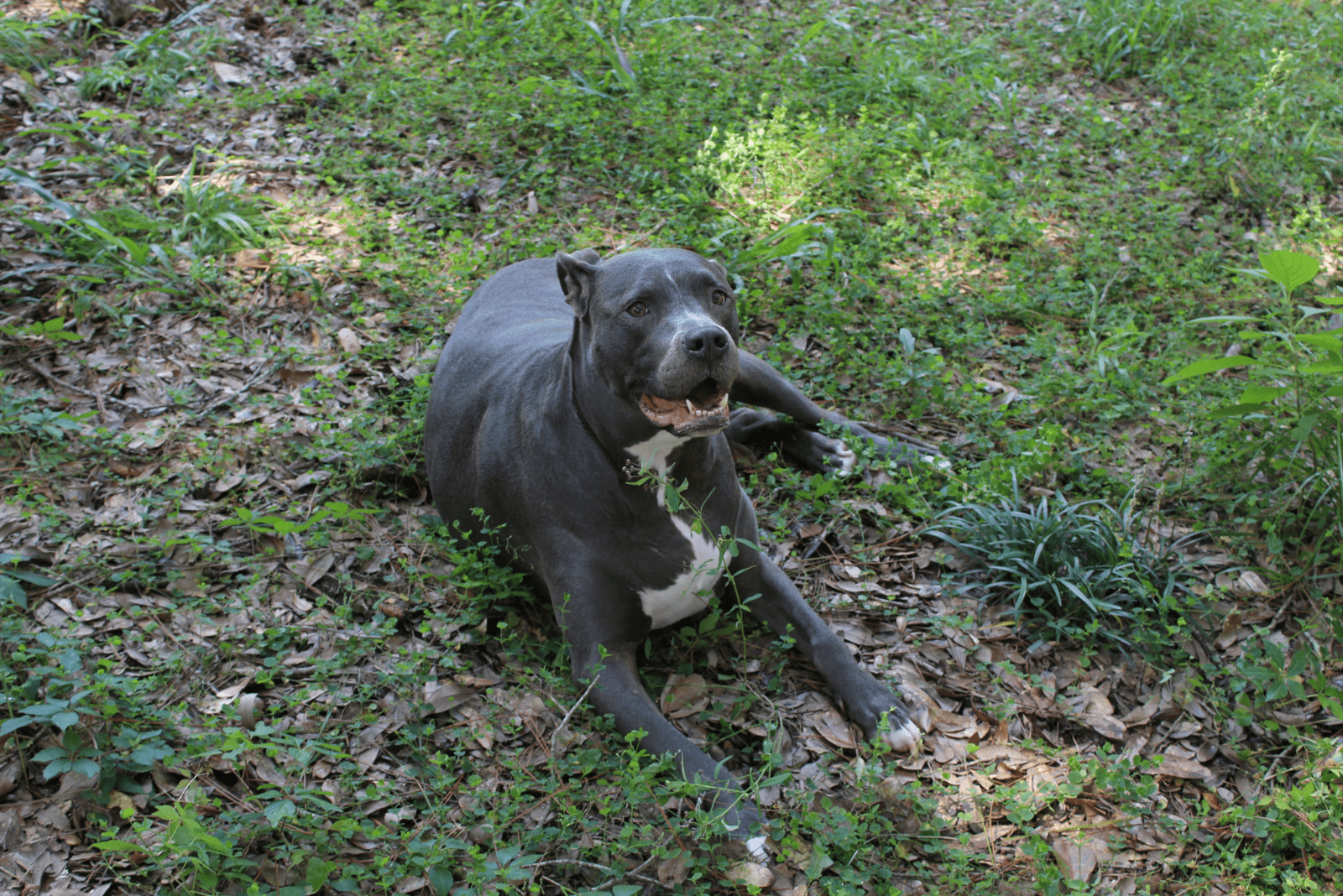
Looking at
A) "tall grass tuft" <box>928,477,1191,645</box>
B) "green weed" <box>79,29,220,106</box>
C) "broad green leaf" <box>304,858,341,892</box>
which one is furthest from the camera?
"green weed" <box>79,29,220,106</box>

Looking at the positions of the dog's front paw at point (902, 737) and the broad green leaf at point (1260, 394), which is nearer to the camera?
the dog's front paw at point (902, 737)

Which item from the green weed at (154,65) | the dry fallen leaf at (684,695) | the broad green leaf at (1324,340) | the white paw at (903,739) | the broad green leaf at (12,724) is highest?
the broad green leaf at (1324,340)

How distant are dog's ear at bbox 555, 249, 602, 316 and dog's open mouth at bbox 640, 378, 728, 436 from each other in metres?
0.50

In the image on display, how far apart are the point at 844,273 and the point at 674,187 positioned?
1.41 m

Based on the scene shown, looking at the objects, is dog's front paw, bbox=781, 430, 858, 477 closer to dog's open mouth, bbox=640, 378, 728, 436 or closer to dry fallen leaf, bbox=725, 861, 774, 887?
dog's open mouth, bbox=640, 378, 728, 436

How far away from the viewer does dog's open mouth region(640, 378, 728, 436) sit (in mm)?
3129

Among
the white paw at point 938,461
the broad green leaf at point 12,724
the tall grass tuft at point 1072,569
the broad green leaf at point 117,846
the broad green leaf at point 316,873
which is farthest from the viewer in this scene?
the white paw at point 938,461

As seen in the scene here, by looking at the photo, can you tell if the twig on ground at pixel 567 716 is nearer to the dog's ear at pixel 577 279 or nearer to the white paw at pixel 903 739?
the white paw at pixel 903 739

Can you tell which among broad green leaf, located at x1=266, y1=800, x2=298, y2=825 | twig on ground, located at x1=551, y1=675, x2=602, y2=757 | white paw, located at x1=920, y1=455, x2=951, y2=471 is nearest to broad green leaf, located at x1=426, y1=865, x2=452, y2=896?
broad green leaf, located at x1=266, y1=800, x2=298, y2=825

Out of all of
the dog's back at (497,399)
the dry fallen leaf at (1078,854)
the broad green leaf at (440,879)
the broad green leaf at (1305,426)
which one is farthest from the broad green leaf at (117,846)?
the broad green leaf at (1305,426)

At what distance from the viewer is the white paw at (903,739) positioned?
327cm

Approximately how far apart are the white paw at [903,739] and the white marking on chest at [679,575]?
803mm

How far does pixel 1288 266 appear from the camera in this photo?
Answer: 3475mm

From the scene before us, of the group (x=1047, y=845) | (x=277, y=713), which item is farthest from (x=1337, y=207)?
(x=277, y=713)
